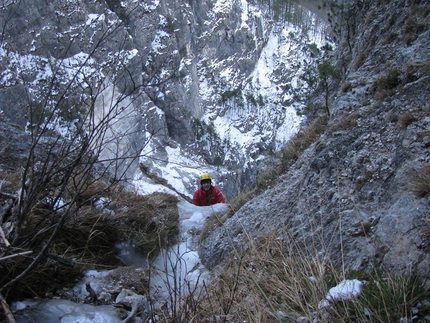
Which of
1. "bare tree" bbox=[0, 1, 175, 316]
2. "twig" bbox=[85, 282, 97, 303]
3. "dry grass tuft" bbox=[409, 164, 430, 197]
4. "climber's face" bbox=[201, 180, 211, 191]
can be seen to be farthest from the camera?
"climber's face" bbox=[201, 180, 211, 191]

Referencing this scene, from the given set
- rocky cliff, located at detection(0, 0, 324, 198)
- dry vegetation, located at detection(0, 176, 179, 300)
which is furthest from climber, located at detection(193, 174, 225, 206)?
rocky cliff, located at detection(0, 0, 324, 198)

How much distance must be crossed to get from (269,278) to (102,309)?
1113 millimetres

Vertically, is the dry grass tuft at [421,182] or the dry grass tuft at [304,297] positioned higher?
the dry grass tuft at [421,182]

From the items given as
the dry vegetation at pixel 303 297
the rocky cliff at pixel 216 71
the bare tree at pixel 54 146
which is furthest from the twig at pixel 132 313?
the rocky cliff at pixel 216 71

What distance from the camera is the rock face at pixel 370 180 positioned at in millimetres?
1668

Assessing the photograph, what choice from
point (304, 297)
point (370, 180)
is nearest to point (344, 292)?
point (304, 297)

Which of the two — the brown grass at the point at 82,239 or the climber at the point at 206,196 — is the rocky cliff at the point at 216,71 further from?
the brown grass at the point at 82,239

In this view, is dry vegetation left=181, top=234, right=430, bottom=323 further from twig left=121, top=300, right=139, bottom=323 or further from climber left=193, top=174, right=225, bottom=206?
climber left=193, top=174, right=225, bottom=206

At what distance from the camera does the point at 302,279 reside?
1.69 m

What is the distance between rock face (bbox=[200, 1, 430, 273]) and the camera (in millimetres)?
1668

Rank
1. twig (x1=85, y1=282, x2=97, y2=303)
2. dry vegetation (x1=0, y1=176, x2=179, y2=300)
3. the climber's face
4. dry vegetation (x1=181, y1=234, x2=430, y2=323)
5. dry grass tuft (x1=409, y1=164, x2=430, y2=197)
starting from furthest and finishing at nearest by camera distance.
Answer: the climber's face < twig (x1=85, y1=282, x2=97, y2=303) < dry vegetation (x1=0, y1=176, x2=179, y2=300) < dry grass tuft (x1=409, y1=164, x2=430, y2=197) < dry vegetation (x1=181, y1=234, x2=430, y2=323)

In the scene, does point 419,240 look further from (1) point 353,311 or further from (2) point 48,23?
(2) point 48,23

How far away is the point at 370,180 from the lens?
2189mm

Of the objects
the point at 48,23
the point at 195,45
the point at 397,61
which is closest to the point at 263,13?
the point at 195,45
